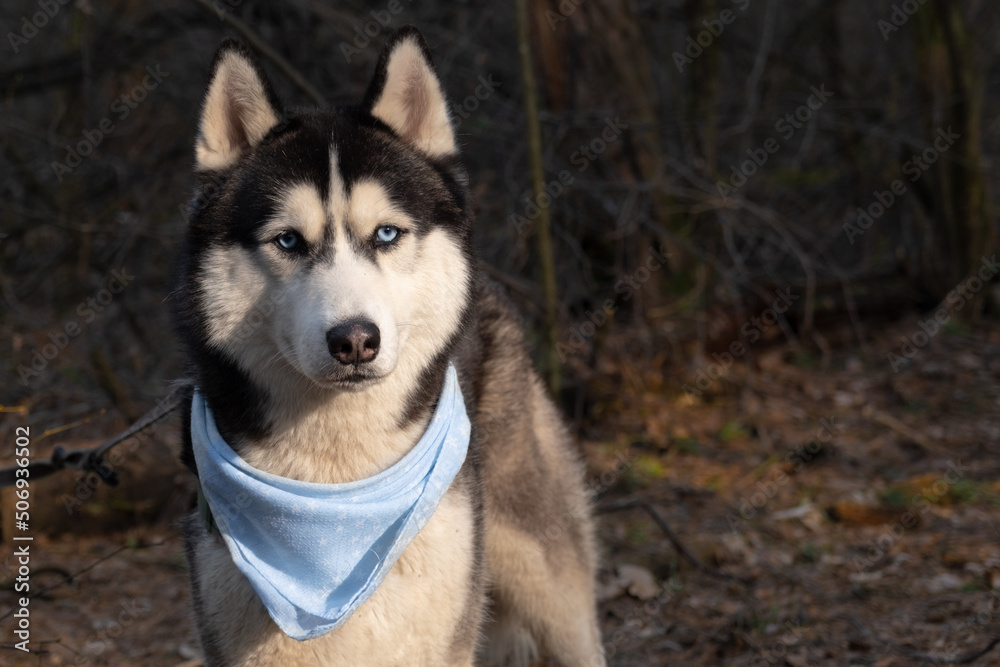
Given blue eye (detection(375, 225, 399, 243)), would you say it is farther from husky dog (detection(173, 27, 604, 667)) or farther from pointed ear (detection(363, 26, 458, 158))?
pointed ear (detection(363, 26, 458, 158))

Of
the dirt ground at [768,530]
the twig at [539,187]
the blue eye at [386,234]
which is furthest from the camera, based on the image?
the twig at [539,187]

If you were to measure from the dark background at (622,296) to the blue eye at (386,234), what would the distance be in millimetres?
2670

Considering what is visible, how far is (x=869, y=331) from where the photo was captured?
293 inches

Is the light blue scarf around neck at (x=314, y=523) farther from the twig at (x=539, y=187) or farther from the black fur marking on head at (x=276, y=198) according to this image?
the twig at (x=539, y=187)

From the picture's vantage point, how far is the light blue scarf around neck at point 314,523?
7.75 ft

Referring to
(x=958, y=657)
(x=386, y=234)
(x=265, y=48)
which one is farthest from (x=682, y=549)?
(x=265, y=48)

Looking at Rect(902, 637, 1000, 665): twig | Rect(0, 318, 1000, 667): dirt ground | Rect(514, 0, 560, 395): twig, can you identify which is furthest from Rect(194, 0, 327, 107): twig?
Rect(902, 637, 1000, 665): twig

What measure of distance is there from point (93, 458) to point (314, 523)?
1159 millimetres

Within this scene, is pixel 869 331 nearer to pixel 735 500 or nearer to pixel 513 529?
pixel 735 500

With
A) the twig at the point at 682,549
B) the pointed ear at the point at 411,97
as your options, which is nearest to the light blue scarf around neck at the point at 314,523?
the pointed ear at the point at 411,97

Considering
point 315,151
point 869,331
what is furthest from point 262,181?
point 869,331

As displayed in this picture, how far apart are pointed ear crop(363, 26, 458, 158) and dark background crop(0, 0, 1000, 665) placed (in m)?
2.64

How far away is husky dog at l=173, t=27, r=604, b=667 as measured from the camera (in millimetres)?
2307

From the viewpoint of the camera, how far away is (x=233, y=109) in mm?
2555
